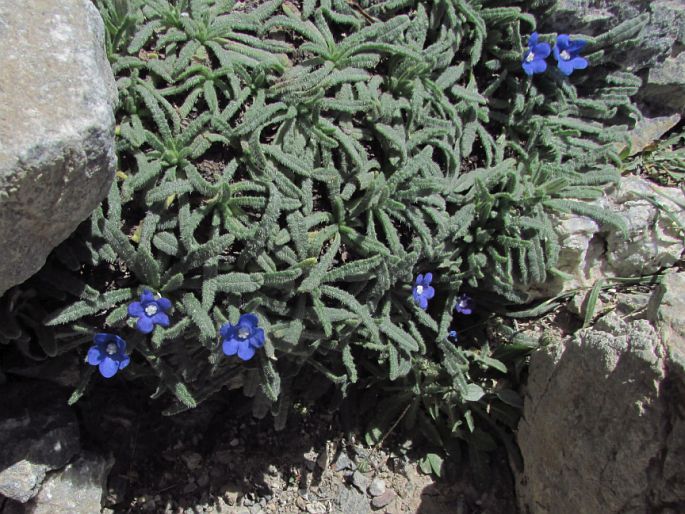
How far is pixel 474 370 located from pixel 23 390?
9.42 feet

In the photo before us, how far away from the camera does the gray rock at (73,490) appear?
3879 mm

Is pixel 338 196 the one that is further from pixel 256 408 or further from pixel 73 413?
pixel 73 413

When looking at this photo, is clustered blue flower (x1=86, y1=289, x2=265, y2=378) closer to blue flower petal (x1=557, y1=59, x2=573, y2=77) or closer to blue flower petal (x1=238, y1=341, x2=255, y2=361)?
blue flower petal (x1=238, y1=341, x2=255, y2=361)

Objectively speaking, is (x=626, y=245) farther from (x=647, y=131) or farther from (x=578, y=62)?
(x=578, y=62)

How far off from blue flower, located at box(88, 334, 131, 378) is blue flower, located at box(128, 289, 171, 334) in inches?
7.2

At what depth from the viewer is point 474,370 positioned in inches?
181

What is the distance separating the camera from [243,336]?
134 inches

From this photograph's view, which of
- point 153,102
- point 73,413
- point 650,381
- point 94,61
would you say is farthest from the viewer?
point 73,413

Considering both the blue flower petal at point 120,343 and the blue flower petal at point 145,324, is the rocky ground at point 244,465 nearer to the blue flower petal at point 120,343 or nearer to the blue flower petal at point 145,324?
the blue flower petal at point 120,343

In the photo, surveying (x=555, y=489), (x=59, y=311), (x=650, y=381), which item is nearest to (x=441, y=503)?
(x=555, y=489)

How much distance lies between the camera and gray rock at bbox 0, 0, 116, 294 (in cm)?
266

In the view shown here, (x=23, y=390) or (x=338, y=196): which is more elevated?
(x=338, y=196)

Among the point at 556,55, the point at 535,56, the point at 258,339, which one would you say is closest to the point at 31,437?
the point at 258,339

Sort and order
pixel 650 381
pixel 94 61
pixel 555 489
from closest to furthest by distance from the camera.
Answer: pixel 94 61
pixel 650 381
pixel 555 489
